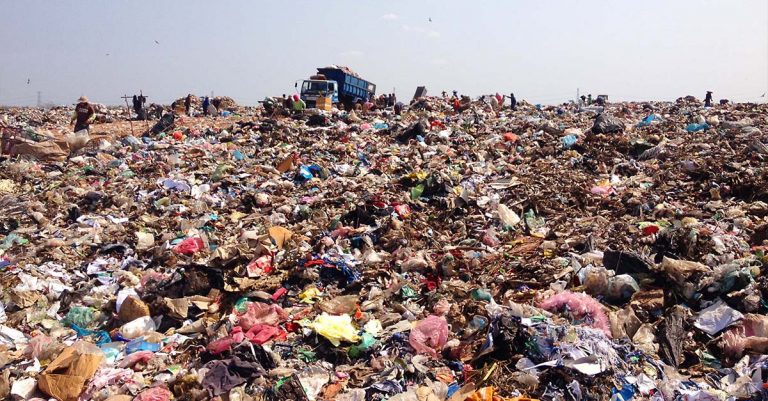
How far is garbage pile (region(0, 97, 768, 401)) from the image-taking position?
336 centimetres

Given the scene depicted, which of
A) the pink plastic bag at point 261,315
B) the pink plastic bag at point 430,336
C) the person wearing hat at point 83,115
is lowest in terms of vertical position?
the pink plastic bag at point 261,315

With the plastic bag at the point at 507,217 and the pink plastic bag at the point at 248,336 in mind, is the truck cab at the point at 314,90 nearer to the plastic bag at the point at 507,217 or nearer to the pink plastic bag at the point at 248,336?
the plastic bag at the point at 507,217

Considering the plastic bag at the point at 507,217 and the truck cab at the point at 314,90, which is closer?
the plastic bag at the point at 507,217

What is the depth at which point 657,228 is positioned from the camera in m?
5.33

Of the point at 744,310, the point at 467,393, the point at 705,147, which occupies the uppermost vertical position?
the point at 705,147

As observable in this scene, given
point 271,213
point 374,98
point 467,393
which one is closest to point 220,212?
point 271,213

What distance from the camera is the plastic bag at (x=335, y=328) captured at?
3854 mm

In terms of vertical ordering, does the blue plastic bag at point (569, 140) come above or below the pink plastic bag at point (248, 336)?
above

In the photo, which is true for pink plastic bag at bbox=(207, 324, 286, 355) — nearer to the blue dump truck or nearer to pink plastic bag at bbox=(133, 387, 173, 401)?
pink plastic bag at bbox=(133, 387, 173, 401)

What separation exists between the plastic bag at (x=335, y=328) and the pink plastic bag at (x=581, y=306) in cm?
149

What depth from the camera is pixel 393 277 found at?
5.04 m

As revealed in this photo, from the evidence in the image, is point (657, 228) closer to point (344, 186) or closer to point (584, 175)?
point (584, 175)

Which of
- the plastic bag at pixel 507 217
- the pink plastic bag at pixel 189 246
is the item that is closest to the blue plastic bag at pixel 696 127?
the plastic bag at pixel 507 217

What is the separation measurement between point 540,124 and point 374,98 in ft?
36.4
